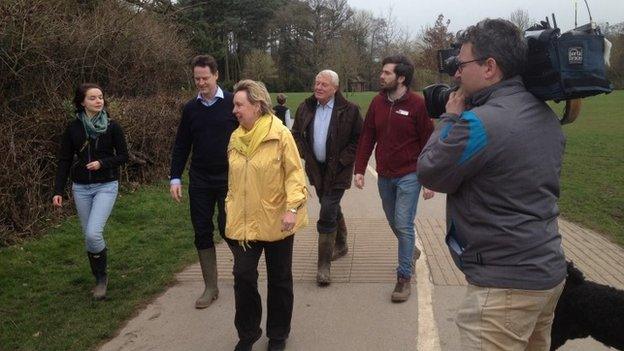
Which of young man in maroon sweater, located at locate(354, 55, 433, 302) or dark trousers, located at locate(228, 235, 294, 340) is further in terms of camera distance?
young man in maroon sweater, located at locate(354, 55, 433, 302)

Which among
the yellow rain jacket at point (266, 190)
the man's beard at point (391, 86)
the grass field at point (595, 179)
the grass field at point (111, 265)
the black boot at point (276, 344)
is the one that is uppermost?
the man's beard at point (391, 86)

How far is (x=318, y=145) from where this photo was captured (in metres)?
5.66

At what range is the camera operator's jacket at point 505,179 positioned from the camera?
88.2 inches

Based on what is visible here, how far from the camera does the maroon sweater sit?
5062 mm

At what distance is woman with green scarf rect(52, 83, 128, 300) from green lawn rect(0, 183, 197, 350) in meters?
0.32

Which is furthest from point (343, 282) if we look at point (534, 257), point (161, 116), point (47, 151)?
point (161, 116)

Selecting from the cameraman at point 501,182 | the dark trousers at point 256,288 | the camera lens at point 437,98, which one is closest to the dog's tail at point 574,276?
the cameraman at point 501,182

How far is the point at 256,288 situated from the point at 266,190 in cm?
70

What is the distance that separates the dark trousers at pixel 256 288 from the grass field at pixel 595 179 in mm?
1985

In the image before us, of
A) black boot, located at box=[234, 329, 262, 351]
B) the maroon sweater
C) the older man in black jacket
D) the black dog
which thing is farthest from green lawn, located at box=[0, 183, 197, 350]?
the black dog

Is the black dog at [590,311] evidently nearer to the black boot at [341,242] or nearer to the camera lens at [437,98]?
the camera lens at [437,98]

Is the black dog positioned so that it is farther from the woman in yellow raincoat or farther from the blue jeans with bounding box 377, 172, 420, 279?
the blue jeans with bounding box 377, 172, 420, 279

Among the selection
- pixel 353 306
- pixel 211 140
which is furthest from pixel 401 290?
pixel 211 140

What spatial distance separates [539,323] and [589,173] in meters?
11.4
